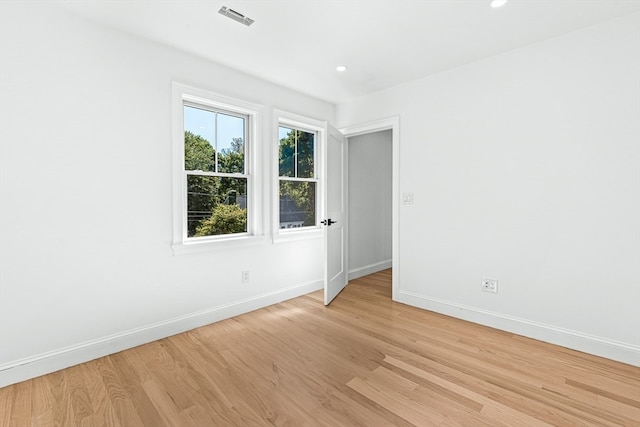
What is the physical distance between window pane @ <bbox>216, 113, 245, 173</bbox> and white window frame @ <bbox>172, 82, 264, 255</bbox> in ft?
0.20

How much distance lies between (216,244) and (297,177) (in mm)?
1403

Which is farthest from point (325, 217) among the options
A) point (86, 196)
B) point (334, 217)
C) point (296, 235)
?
point (86, 196)

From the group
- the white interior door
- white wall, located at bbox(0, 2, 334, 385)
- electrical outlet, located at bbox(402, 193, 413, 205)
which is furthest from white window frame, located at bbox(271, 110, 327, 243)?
electrical outlet, located at bbox(402, 193, 413, 205)

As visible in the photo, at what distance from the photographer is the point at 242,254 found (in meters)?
3.26

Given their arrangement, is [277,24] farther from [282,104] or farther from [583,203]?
[583,203]

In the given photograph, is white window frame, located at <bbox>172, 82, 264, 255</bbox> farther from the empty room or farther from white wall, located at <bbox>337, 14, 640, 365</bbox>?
white wall, located at <bbox>337, 14, 640, 365</bbox>

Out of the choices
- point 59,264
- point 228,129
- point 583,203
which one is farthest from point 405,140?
point 59,264

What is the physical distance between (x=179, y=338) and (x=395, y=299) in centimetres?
234

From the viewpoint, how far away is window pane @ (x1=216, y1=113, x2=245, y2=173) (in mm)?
3162

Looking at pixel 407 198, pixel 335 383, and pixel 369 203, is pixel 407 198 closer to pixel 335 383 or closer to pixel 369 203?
pixel 369 203

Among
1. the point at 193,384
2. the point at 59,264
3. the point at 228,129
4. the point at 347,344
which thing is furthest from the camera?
the point at 228,129

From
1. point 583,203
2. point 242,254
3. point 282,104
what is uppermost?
point 282,104

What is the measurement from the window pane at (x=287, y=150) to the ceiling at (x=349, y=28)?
0.86 m

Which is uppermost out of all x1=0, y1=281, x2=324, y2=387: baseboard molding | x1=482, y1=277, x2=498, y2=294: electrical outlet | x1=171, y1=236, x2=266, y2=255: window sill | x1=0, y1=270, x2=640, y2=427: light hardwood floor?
x1=171, y1=236, x2=266, y2=255: window sill
